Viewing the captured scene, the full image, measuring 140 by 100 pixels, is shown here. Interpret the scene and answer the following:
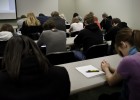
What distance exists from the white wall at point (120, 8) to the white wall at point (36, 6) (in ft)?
6.44

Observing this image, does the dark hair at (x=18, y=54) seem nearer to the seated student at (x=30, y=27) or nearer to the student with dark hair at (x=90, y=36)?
the student with dark hair at (x=90, y=36)

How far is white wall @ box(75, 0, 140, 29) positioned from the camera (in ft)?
25.9

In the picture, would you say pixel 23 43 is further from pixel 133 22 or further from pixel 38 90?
pixel 133 22

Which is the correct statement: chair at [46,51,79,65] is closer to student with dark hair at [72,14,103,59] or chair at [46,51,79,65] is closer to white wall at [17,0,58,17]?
student with dark hair at [72,14,103,59]

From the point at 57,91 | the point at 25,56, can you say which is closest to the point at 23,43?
the point at 25,56

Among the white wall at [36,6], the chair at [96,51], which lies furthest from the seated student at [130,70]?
the white wall at [36,6]

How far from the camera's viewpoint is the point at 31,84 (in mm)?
1172

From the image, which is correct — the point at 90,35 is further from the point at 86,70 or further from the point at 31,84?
the point at 31,84

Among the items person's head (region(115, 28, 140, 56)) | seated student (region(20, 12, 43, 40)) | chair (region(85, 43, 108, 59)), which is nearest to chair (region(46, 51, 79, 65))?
chair (region(85, 43, 108, 59))

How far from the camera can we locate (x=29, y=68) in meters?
1.14

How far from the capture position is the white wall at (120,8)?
25.9ft

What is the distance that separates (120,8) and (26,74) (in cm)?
809

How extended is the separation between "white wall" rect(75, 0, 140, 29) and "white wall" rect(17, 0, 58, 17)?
6.44 feet

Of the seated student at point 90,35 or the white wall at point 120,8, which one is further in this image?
the white wall at point 120,8
